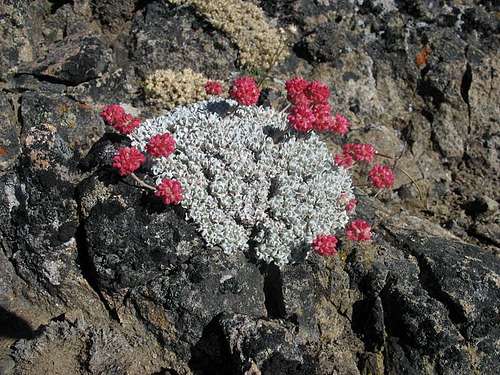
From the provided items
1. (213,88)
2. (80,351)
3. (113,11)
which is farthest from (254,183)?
(113,11)

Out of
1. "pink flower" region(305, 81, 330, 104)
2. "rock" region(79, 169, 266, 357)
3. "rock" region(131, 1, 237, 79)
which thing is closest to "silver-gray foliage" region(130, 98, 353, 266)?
"rock" region(79, 169, 266, 357)

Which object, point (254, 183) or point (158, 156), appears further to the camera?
point (254, 183)

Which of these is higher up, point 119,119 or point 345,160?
point 345,160

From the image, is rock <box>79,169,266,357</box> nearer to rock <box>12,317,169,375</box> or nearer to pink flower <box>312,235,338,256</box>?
rock <box>12,317,169,375</box>

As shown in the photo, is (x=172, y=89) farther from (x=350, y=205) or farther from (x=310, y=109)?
(x=350, y=205)

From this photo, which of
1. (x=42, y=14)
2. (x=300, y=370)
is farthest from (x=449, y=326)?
(x=42, y=14)

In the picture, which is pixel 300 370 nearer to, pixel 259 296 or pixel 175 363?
pixel 259 296
